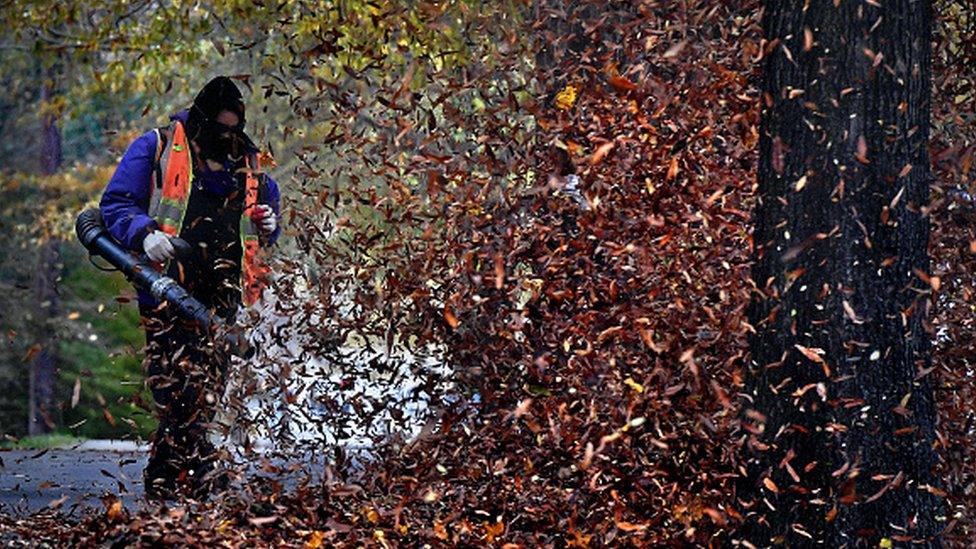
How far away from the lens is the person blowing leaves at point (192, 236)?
318 inches

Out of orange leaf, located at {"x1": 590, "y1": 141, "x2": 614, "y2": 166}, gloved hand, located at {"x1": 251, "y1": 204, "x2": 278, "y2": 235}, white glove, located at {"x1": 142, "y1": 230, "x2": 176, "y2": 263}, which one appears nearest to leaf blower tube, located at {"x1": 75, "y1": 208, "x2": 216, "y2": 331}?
white glove, located at {"x1": 142, "y1": 230, "x2": 176, "y2": 263}

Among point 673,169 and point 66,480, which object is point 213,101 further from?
point 66,480

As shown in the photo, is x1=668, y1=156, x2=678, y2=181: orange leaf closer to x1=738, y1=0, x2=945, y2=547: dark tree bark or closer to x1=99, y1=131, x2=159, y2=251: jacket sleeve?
x1=738, y1=0, x2=945, y2=547: dark tree bark

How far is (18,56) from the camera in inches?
1006

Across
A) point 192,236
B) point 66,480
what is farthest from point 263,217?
point 66,480

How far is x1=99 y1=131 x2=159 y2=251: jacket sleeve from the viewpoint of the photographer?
318 inches

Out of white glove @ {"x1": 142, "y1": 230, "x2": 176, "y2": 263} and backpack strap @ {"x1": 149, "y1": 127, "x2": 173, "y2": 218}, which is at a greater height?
backpack strap @ {"x1": 149, "y1": 127, "x2": 173, "y2": 218}

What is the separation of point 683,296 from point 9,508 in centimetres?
421

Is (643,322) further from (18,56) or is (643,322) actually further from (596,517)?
(18,56)

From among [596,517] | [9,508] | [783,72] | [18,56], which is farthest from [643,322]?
[18,56]

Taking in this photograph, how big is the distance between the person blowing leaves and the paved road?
0.35m

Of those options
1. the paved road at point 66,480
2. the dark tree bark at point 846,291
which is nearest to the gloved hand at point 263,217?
the paved road at point 66,480

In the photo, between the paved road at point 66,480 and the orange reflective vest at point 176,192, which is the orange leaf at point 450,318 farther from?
the paved road at point 66,480

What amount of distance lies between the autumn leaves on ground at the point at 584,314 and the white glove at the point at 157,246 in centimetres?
65
